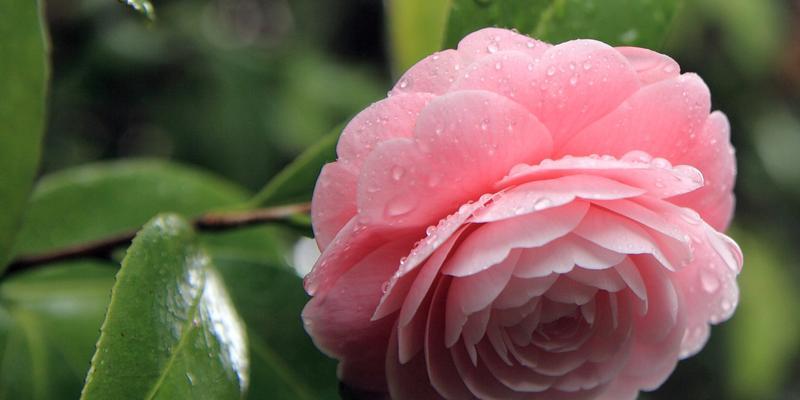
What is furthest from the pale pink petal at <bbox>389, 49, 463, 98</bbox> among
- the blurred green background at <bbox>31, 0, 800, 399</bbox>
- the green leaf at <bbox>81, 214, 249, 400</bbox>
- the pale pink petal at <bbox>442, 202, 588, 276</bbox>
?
the blurred green background at <bbox>31, 0, 800, 399</bbox>

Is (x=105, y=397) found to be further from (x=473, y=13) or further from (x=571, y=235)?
(x=473, y=13)

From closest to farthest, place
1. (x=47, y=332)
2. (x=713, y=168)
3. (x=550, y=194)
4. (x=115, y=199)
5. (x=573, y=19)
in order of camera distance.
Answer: (x=550, y=194) < (x=713, y=168) < (x=573, y=19) < (x=47, y=332) < (x=115, y=199)

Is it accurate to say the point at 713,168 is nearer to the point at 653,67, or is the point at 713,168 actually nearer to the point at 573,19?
the point at 653,67

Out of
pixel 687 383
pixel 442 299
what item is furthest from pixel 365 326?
pixel 687 383

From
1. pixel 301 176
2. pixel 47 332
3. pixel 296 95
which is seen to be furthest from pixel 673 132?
pixel 296 95

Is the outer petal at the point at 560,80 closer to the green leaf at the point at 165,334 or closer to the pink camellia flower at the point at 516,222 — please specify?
the pink camellia flower at the point at 516,222

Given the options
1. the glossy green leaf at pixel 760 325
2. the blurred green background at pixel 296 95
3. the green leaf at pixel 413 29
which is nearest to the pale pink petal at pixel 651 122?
the green leaf at pixel 413 29

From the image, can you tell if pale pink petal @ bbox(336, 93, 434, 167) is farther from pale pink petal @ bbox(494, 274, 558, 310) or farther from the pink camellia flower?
pale pink petal @ bbox(494, 274, 558, 310)
